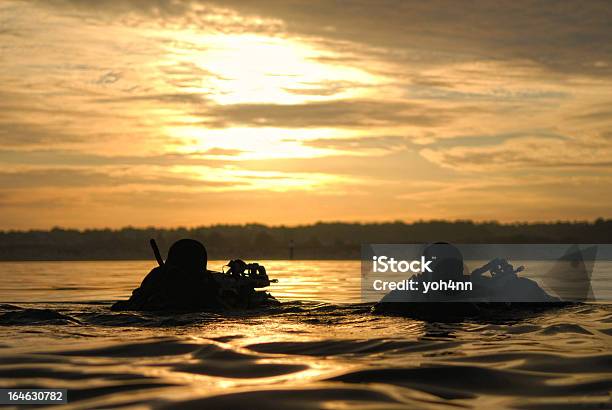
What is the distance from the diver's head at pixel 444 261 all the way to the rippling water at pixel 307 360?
1.39 metres

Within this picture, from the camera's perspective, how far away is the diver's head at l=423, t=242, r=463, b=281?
2008cm

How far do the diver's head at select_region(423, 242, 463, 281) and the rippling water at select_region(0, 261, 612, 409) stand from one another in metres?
1.39

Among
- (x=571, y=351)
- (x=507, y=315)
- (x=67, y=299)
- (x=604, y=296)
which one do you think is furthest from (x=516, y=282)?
(x=67, y=299)

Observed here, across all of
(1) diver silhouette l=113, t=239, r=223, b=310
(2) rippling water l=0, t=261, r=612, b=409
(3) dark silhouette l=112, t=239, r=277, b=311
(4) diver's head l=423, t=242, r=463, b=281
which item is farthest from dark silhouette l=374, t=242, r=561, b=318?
(1) diver silhouette l=113, t=239, r=223, b=310

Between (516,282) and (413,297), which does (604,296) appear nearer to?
(516,282)

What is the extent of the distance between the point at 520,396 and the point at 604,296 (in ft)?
85.2

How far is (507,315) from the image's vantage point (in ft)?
71.4

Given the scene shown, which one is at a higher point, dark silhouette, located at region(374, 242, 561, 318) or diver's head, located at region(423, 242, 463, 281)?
diver's head, located at region(423, 242, 463, 281)

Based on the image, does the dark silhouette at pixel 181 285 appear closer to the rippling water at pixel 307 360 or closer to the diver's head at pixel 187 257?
the diver's head at pixel 187 257

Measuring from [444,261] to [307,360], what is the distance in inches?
307

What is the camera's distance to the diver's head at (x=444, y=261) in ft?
65.9

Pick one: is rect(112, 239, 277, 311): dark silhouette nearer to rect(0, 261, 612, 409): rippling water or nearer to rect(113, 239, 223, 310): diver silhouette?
rect(113, 239, 223, 310): diver silhouette

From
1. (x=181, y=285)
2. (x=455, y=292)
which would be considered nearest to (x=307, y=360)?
(x=455, y=292)

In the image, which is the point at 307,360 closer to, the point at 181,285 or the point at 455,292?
the point at 455,292
